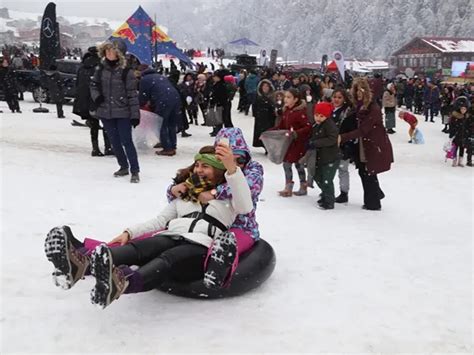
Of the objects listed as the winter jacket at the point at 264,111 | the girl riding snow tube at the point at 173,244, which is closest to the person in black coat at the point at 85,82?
the winter jacket at the point at 264,111

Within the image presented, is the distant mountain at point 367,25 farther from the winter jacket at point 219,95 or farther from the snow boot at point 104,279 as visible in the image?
the snow boot at point 104,279

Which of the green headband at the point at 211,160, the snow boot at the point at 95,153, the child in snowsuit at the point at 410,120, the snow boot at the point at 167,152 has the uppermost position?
the green headband at the point at 211,160

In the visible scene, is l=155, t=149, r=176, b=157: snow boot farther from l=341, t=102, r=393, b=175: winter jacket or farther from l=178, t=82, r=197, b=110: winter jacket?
l=341, t=102, r=393, b=175: winter jacket

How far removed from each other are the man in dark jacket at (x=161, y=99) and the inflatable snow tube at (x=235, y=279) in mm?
5873

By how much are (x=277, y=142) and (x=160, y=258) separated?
147 inches

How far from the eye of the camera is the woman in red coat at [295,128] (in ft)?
21.2

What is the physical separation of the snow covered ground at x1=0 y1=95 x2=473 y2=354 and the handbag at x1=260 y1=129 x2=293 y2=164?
595 millimetres

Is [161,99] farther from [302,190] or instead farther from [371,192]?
[371,192]

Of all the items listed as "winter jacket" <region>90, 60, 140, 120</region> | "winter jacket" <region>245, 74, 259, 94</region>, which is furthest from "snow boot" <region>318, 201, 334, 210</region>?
"winter jacket" <region>245, 74, 259, 94</region>

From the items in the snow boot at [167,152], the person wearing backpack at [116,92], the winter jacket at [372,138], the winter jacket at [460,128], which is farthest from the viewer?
the winter jacket at [460,128]

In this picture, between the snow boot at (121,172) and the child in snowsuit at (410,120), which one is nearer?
the snow boot at (121,172)

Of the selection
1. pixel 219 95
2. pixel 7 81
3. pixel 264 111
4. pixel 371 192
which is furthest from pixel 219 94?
pixel 7 81

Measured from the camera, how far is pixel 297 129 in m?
6.56

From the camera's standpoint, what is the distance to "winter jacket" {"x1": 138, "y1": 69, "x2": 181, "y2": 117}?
9.02 meters
